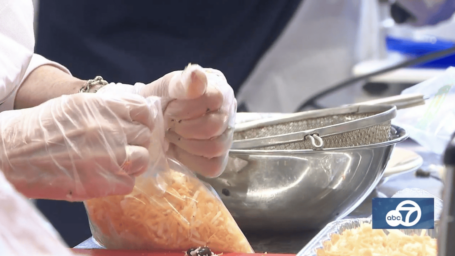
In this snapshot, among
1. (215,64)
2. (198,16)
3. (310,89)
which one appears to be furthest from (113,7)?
(310,89)

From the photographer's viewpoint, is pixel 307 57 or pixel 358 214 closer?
pixel 358 214

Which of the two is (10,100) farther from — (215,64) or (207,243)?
(215,64)

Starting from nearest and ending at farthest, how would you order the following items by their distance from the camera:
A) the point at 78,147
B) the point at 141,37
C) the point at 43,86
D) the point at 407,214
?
the point at 407,214, the point at 78,147, the point at 43,86, the point at 141,37

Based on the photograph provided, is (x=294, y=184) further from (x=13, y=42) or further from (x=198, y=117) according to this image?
(x=13, y=42)

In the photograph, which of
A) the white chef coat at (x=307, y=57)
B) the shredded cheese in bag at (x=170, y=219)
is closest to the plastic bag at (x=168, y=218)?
the shredded cheese in bag at (x=170, y=219)

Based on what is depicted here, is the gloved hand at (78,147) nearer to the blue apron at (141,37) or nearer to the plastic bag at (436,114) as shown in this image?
the plastic bag at (436,114)

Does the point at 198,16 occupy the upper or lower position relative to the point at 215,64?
upper

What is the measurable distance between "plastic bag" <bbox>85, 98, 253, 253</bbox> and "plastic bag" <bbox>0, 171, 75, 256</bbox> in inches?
13.8

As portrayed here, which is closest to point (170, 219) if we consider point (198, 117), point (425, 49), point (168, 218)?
point (168, 218)

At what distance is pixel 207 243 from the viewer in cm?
77

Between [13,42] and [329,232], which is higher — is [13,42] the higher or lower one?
the higher one

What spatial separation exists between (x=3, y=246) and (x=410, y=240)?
489 mm

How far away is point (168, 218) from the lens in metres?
0.76

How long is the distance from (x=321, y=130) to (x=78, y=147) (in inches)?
15.6
